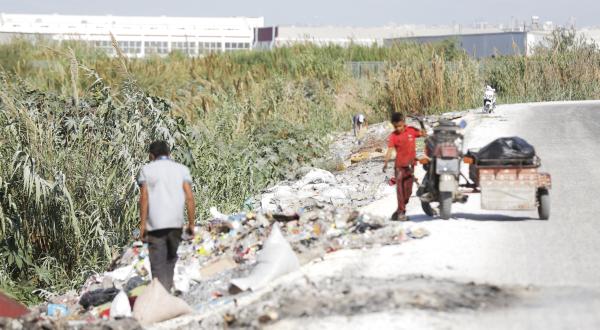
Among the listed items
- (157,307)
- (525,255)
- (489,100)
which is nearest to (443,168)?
(525,255)

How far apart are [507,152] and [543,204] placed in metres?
0.79

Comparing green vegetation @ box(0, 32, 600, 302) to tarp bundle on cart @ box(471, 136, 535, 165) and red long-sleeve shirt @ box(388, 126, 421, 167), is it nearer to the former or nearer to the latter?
red long-sleeve shirt @ box(388, 126, 421, 167)

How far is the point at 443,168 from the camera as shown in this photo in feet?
36.0

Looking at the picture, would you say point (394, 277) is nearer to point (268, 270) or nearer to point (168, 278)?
point (268, 270)

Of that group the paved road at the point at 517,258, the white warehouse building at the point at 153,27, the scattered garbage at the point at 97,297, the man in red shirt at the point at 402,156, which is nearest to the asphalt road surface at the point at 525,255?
the paved road at the point at 517,258

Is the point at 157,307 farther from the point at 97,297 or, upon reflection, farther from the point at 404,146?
the point at 404,146

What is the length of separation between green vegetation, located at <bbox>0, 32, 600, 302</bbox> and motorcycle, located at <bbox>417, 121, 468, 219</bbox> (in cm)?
394

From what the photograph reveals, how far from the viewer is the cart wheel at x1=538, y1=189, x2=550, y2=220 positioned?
11320 millimetres

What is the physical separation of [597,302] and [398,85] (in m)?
17.7

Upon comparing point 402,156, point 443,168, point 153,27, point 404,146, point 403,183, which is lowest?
point 403,183

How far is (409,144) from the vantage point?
11070 mm

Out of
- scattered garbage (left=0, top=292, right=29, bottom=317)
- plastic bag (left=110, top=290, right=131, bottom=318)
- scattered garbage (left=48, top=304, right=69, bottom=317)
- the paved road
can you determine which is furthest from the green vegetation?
the paved road

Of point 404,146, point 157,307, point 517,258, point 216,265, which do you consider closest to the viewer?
point 157,307

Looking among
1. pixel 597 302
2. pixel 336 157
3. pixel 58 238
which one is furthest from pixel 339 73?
pixel 597 302
